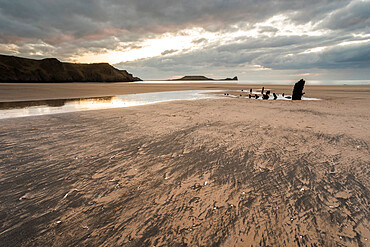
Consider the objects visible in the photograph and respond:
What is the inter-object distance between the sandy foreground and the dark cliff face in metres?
122

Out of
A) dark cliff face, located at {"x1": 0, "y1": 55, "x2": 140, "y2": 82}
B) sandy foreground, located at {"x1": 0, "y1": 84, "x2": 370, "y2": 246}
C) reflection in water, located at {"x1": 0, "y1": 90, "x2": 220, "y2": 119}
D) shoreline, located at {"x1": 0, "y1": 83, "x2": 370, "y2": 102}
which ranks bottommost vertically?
sandy foreground, located at {"x1": 0, "y1": 84, "x2": 370, "y2": 246}

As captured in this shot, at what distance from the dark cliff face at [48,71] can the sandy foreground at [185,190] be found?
12232 centimetres

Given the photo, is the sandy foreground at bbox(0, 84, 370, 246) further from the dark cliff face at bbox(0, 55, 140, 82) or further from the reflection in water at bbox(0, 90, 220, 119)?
the dark cliff face at bbox(0, 55, 140, 82)

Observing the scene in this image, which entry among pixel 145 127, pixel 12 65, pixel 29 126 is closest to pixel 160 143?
pixel 145 127

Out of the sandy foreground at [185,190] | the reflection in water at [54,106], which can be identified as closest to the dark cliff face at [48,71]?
the reflection in water at [54,106]

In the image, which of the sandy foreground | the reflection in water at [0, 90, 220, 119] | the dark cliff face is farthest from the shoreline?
the dark cliff face

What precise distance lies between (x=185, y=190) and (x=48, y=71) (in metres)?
157

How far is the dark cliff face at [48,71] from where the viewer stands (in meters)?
95.3

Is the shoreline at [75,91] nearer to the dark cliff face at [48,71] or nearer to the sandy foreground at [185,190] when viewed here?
the sandy foreground at [185,190]

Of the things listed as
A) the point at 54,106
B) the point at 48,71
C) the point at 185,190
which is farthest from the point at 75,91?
the point at 48,71

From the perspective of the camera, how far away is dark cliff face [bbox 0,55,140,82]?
95.3 m

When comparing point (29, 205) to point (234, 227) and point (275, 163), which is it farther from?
point (275, 163)

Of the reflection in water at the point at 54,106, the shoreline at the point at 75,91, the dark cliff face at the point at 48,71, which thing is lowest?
the reflection in water at the point at 54,106

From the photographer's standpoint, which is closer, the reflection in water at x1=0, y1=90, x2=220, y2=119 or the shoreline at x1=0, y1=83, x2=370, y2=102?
the reflection in water at x1=0, y1=90, x2=220, y2=119
